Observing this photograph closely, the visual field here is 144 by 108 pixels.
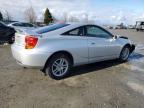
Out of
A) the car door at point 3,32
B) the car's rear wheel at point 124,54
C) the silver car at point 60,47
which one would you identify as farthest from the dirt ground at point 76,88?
the car door at point 3,32

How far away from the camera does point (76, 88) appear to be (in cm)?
505

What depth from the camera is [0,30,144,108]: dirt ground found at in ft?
13.9

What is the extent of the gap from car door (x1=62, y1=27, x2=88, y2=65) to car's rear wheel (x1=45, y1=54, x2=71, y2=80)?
0.29 metres

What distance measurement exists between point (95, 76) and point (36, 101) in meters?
2.35

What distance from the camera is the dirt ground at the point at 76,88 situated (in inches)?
167

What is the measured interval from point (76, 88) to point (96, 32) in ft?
7.49

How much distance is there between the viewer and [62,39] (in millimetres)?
5570

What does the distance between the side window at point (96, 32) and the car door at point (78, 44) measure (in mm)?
276

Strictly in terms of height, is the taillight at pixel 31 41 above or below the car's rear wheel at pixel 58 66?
above

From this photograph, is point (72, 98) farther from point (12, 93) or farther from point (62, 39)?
point (62, 39)

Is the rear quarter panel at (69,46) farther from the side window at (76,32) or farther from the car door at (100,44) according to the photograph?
the car door at (100,44)

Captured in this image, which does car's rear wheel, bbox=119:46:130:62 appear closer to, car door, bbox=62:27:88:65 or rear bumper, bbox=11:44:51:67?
car door, bbox=62:27:88:65

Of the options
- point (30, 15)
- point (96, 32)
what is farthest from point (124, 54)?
point (30, 15)

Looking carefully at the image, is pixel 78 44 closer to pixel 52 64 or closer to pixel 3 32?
pixel 52 64
